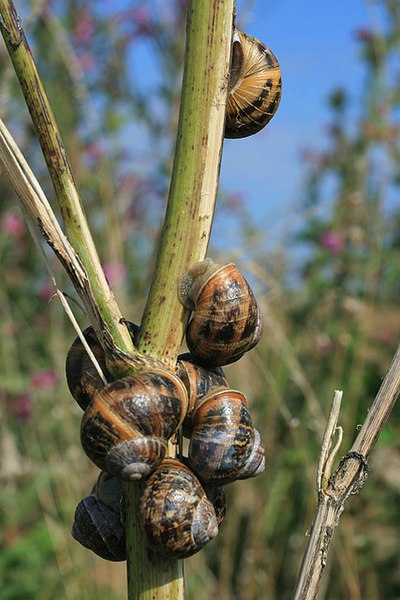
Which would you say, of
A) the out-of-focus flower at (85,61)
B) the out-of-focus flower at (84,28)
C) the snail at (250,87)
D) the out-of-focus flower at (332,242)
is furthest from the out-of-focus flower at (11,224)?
the snail at (250,87)

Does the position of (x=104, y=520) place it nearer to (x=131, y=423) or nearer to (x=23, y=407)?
(x=131, y=423)

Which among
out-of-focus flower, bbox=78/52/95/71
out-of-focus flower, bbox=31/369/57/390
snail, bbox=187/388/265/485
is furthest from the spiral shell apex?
out-of-focus flower, bbox=78/52/95/71

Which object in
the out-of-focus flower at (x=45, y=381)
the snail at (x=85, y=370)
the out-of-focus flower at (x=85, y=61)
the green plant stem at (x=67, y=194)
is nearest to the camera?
the green plant stem at (x=67, y=194)

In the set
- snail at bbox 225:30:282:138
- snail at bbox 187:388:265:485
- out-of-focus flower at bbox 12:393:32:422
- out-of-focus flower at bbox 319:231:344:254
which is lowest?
out-of-focus flower at bbox 12:393:32:422

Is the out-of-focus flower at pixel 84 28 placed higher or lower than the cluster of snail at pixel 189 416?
higher

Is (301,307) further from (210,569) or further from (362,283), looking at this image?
(210,569)

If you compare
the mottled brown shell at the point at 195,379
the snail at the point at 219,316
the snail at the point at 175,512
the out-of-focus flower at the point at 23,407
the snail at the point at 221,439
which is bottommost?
the out-of-focus flower at the point at 23,407

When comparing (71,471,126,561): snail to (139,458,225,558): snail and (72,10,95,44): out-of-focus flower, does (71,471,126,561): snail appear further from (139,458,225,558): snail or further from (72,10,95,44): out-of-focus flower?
(72,10,95,44): out-of-focus flower

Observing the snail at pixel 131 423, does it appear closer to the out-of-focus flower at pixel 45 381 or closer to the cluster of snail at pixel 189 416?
the cluster of snail at pixel 189 416
